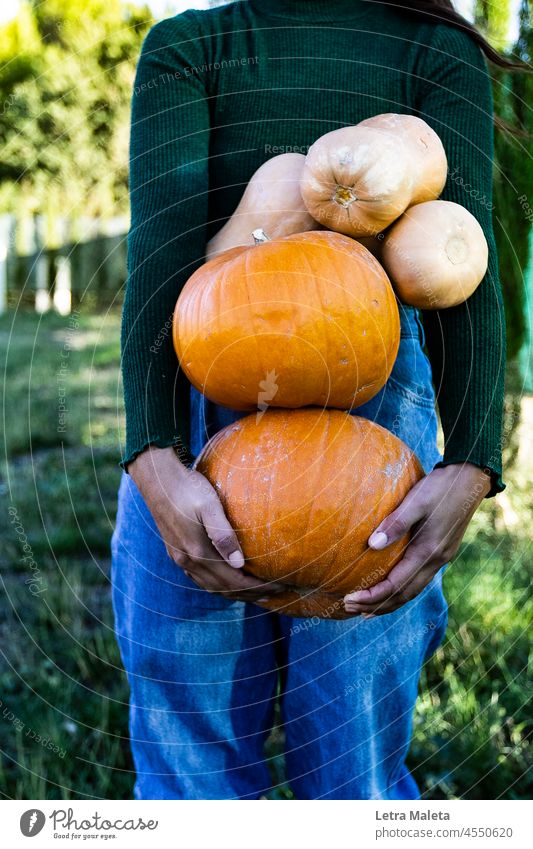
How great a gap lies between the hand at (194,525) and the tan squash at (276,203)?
43 centimetres

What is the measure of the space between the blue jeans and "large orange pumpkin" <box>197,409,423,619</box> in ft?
0.84

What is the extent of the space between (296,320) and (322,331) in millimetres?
45

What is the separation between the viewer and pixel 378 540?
1.39 meters

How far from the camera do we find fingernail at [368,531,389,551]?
4.55ft

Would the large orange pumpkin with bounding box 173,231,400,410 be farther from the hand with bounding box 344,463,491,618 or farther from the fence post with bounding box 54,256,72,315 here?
the fence post with bounding box 54,256,72,315

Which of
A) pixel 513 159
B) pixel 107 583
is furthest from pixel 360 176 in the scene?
pixel 107 583

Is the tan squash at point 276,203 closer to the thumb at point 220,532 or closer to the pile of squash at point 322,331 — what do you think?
the pile of squash at point 322,331

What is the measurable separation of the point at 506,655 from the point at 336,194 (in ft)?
7.26

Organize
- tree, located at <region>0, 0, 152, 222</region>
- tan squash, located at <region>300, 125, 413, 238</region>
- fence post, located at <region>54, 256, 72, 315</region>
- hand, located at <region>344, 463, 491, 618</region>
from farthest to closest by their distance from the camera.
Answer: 1. fence post, located at <region>54, 256, 72, 315</region>
2. tree, located at <region>0, 0, 152, 222</region>
3. hand, located at <region>344, 463, 491, 618</region>
4. tan squash, located at <region>300, 125, 413, 238</region>

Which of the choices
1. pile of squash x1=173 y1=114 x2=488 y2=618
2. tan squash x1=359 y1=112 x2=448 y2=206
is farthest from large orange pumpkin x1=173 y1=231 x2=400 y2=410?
tan squash x1=359 y1=112 x2=448 y2=206

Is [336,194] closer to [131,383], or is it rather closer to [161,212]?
[161,212]

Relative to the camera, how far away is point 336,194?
1.33 m
